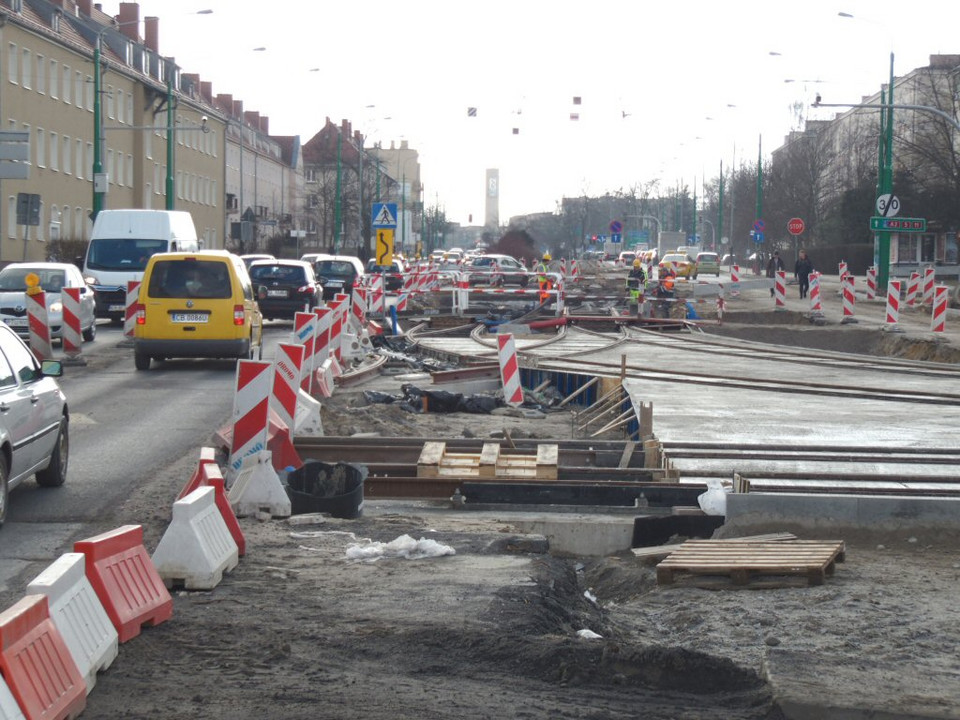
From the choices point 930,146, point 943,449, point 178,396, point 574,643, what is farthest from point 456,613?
point 930,146

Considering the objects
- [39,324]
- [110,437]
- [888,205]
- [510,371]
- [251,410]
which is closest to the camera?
[251,410]

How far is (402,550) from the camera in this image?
820 centimetres

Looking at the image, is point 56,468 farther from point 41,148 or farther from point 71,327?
point 41,148

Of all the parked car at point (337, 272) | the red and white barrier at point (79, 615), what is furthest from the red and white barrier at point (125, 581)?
the parked car at point (337, 272)

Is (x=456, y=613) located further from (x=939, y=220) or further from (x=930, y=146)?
(x=939, y=220)

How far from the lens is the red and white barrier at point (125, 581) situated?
5.74m

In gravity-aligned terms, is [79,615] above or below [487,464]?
above

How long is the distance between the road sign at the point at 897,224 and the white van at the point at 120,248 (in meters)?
22.3

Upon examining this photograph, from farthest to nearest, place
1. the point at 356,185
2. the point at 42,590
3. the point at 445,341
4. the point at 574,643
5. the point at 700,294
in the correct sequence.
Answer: the point at 356,185 → the point at 700,294 → the point at 445,341 → the point at 574,643 → the point at 42,590

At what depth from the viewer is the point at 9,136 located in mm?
31125

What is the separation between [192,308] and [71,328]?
11.4 ft

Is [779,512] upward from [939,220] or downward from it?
downward

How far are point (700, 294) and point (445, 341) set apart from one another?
70.6 ft

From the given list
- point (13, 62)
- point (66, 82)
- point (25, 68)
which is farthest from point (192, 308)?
point (66, 82)
